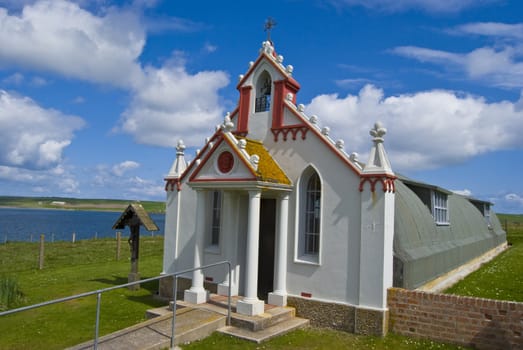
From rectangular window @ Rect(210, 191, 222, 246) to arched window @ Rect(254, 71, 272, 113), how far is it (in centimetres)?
329

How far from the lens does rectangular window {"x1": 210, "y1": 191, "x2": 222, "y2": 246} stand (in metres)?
14.2

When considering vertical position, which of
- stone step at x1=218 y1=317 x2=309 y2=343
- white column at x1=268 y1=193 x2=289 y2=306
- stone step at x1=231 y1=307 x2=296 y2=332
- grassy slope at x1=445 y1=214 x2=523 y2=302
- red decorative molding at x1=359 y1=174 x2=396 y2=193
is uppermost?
red decorative molding at x1=359 y1=174 x2=396 y2=193

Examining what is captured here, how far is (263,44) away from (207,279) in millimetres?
8193

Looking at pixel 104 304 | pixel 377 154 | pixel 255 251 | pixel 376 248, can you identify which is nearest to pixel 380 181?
pixel 377 154

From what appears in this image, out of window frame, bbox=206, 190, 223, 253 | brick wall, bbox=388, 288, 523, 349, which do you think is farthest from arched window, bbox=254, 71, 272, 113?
brick wall, bbox=388, 288, 523, 349

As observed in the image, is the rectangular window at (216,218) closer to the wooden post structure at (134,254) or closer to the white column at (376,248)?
the wooden post structure at (134,254)

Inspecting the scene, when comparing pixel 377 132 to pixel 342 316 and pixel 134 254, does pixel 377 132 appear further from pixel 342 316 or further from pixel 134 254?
pixel 134 254

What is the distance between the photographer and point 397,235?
40.1 feet

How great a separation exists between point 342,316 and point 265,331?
2.22 metres

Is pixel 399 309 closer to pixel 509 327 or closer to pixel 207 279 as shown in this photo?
pixel 509 327

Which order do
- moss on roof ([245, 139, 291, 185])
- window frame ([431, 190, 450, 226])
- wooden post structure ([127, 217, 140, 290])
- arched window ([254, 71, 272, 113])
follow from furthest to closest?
window frame ([431, 190, 450, 226])
wooden post structure ([127, 217, 140, 290])
arched window ([254, 71, 272, 113])
moss on roof ([245, 139, 291, 185])

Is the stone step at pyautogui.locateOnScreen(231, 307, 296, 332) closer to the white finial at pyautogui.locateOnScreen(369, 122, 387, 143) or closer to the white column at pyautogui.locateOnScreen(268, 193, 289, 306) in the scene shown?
the white column at pyautogui.locateOnScreen(268, 193, 289, 306)

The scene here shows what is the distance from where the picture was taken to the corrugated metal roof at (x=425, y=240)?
40.2ft

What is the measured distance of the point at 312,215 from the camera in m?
12.4
